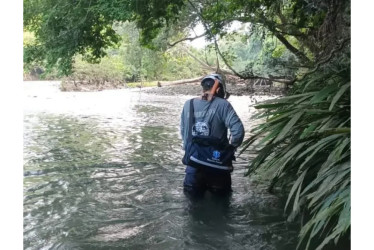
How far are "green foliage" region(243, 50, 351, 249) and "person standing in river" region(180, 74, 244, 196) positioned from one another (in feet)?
1.02

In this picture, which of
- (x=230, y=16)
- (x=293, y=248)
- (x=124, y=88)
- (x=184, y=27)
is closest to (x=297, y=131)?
(x=293, y=248)

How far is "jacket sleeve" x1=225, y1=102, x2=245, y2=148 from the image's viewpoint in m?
4.58

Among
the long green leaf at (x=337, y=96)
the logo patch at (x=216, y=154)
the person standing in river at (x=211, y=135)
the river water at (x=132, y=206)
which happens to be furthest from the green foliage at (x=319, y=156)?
the river water at (x=132, y=206)

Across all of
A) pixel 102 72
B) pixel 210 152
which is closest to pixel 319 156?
pixel 210 152

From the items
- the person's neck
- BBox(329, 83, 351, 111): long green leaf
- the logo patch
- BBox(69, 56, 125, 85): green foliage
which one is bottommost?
the logo patch

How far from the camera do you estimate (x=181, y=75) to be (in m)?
37.8

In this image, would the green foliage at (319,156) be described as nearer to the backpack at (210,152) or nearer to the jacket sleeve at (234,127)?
the jacket sleeve at (234,127)

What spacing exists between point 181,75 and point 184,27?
20.0 metres

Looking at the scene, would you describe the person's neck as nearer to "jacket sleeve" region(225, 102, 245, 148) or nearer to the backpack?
"jacket sleeve" region(225, 102, 245, 148)

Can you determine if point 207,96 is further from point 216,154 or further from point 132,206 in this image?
point 132,206

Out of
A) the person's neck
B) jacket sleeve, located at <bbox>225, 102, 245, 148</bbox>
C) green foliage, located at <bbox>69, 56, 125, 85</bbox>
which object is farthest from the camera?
green foliage, located at <bbox>69, 56, 125, 85</bbox>

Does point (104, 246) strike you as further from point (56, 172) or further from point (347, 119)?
point (56, 172)

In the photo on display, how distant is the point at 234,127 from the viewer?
461 cm

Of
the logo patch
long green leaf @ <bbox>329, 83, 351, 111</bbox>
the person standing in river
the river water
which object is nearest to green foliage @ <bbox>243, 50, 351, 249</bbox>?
long green leaf @ <bbox>329, 83, 351, 111</bbox>
